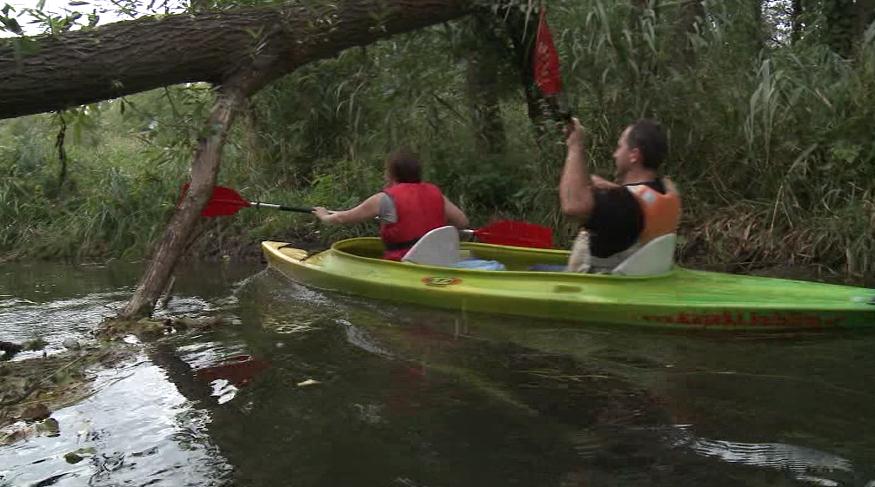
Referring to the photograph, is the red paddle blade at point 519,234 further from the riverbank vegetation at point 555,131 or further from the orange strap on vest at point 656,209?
the orange strap on vest at point 656,209

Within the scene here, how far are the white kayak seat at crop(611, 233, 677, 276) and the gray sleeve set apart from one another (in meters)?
1.61

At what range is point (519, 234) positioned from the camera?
19.0ft

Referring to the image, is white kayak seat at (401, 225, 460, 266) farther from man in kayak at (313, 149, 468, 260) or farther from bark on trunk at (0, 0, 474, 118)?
bark on trunk at (0, 0, 474, 118)

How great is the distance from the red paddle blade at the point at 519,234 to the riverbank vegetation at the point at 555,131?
801mm

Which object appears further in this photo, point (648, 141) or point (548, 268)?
point (548, 268)

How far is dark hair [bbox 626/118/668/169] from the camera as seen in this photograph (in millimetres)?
4094

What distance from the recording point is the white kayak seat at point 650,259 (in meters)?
4.20

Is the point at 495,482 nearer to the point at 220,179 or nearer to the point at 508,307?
the point at 508,307

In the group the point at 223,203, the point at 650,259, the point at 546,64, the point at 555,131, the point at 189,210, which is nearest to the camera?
the point at 650,259

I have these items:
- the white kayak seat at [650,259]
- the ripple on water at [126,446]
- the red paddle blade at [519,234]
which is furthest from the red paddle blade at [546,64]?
the ripple on water at [126,446]

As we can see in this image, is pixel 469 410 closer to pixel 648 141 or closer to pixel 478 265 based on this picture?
pixel 648 141

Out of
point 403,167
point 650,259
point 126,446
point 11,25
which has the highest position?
point 11,25

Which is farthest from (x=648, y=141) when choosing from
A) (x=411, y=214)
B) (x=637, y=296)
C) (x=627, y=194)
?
(x=411, y=214)

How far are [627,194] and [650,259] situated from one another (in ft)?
1.26
